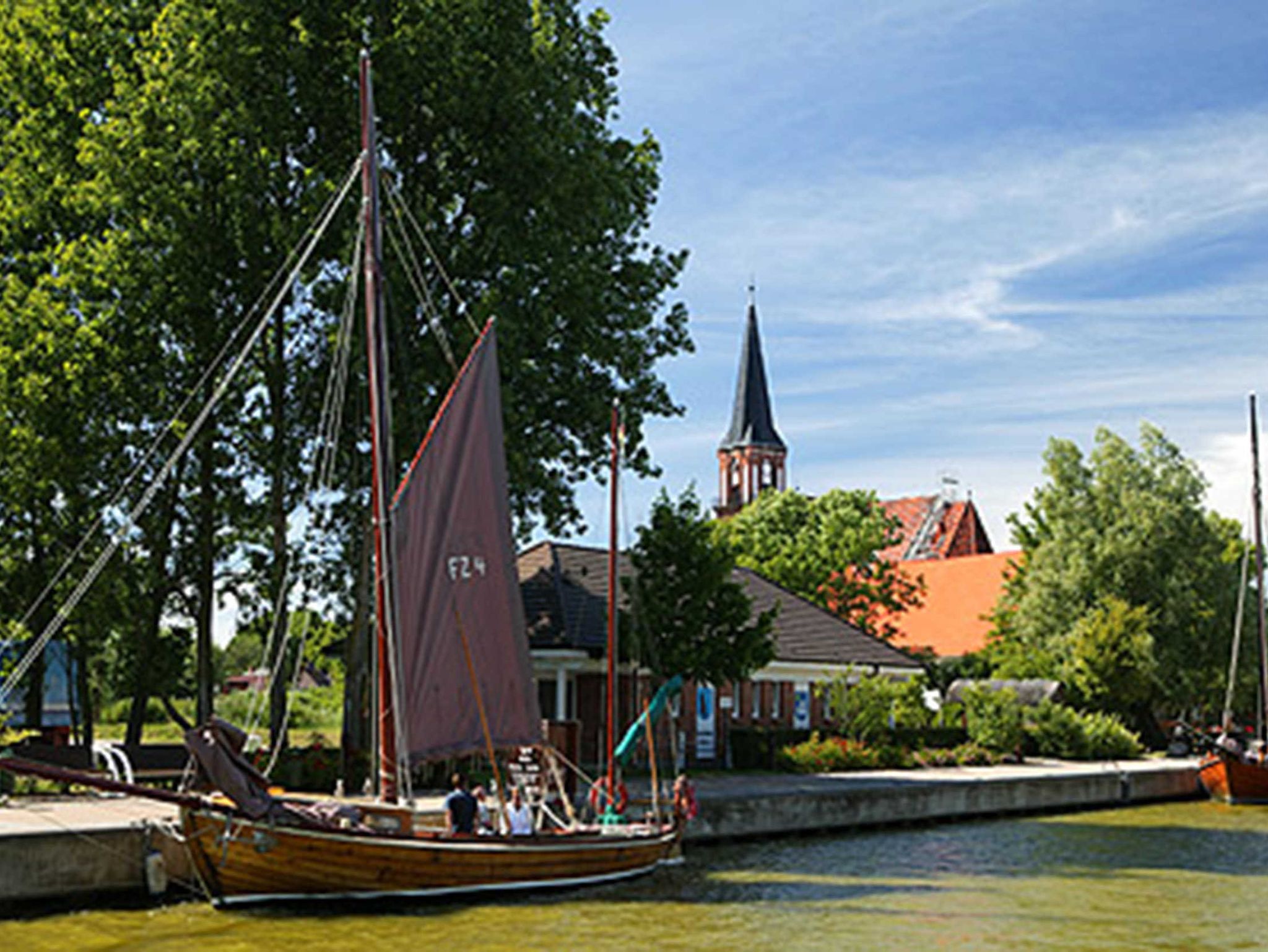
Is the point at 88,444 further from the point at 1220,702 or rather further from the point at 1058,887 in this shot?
the point at 1220,702

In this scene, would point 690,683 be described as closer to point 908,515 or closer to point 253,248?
point 253,248

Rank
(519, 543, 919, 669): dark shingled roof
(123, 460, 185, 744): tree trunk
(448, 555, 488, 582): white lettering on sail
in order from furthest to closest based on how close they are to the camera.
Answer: (519, 543, 919, 669): dark shingled roof < (123, 460, 185, 744): tree trunk < (448, 555, 488, 582): white lettering on sail

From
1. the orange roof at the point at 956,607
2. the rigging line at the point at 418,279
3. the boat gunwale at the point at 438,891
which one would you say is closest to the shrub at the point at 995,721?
the rigging line at the point at 418,279

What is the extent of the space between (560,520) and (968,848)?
12.0 metres

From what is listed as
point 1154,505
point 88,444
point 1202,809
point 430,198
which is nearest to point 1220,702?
point 1154,505

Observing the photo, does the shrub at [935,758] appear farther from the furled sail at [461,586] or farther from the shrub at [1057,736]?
the furled sail at [461,586]

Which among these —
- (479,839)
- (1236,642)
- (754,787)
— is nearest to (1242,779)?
(1236,642)

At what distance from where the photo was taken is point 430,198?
32.2 meters

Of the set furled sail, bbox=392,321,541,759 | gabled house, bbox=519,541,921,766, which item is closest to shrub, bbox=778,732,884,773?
gabled house, bbox=519,541,921,766

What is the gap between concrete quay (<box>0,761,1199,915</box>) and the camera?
779 inches

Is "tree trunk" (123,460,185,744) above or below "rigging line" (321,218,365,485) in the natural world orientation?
below

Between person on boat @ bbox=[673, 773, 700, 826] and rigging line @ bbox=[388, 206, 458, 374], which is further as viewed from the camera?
rigging line @ bbox=[388, 206, 458, 374]

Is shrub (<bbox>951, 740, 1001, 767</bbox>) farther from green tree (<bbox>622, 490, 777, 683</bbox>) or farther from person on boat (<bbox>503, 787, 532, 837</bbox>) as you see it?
person on boat (<bbox>503, 787, 532, 837</bbox>)

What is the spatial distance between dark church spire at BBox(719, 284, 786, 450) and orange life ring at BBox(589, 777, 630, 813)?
85.3 meters
